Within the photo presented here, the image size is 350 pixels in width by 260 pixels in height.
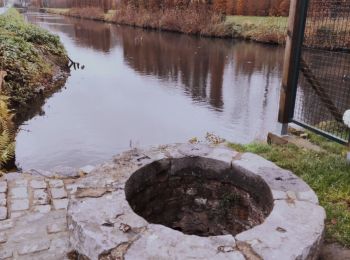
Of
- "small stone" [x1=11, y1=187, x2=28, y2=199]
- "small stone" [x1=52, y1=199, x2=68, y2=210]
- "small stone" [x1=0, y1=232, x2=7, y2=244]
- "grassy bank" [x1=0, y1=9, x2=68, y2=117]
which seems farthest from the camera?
"grassy bank" [x1=0, y1=9, x2=68, y2=117]

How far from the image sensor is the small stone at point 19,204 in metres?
3.85

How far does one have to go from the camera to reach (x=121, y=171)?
331cm

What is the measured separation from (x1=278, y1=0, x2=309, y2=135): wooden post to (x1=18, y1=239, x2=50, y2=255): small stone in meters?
3.79

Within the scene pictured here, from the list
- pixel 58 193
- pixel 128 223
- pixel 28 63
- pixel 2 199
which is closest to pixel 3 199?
pixel 2 199

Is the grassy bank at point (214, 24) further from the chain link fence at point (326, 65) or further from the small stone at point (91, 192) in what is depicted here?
the small stone at point (91, 192)

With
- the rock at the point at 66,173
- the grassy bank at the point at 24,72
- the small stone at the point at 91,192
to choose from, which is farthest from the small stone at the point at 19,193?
the grassy bank at the point at 24,72

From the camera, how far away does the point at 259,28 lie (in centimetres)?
2353

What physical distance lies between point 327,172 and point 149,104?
273 inches

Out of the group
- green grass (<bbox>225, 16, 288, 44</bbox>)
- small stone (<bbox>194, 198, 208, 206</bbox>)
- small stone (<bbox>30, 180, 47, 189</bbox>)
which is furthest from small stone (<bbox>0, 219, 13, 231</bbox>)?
green grass (<bbox>225, 16, 288, 44</bbox>)

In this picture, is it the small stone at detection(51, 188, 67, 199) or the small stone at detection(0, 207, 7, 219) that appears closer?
the small stone at detection(0, 207, 7, 219)

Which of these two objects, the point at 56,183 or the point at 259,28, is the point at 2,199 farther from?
the point at 259,28

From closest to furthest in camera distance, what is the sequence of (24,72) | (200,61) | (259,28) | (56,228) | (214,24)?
(56,228), (24,72), (200,61), (259,28), (214,24)

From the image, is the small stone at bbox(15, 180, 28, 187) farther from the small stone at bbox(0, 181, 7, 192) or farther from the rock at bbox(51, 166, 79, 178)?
the rock at bbox(51, 166, 79, 178)

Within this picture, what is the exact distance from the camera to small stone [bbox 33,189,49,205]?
158 inches
